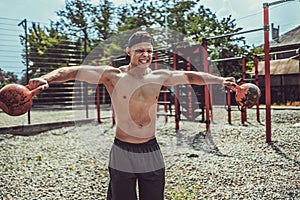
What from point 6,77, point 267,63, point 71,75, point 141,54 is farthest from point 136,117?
point 6,77

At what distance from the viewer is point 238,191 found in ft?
9.48

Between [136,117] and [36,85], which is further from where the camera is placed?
[136,117]

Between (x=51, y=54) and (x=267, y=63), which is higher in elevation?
(x=51, y=54)

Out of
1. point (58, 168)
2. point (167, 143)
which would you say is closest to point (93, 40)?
point (167, 143)

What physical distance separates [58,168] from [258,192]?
2589 mm

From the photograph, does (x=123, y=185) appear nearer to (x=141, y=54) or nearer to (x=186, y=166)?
(x=141, y=54)

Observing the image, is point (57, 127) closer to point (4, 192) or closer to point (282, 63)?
point (4, 192)

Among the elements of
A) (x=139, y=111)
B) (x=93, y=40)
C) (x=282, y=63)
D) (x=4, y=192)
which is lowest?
(x=4, y=192)

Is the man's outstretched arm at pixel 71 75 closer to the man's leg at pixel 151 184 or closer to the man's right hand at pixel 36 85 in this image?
the man's right hand at pixel 36 85

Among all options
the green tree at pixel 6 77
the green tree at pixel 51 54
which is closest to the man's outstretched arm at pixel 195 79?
the green tree at pixel 51 54

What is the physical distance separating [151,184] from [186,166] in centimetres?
218

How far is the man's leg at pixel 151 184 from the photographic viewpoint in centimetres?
180

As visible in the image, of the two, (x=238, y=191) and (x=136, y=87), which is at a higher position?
(x=136, y=87)

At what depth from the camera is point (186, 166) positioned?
3904 mm
